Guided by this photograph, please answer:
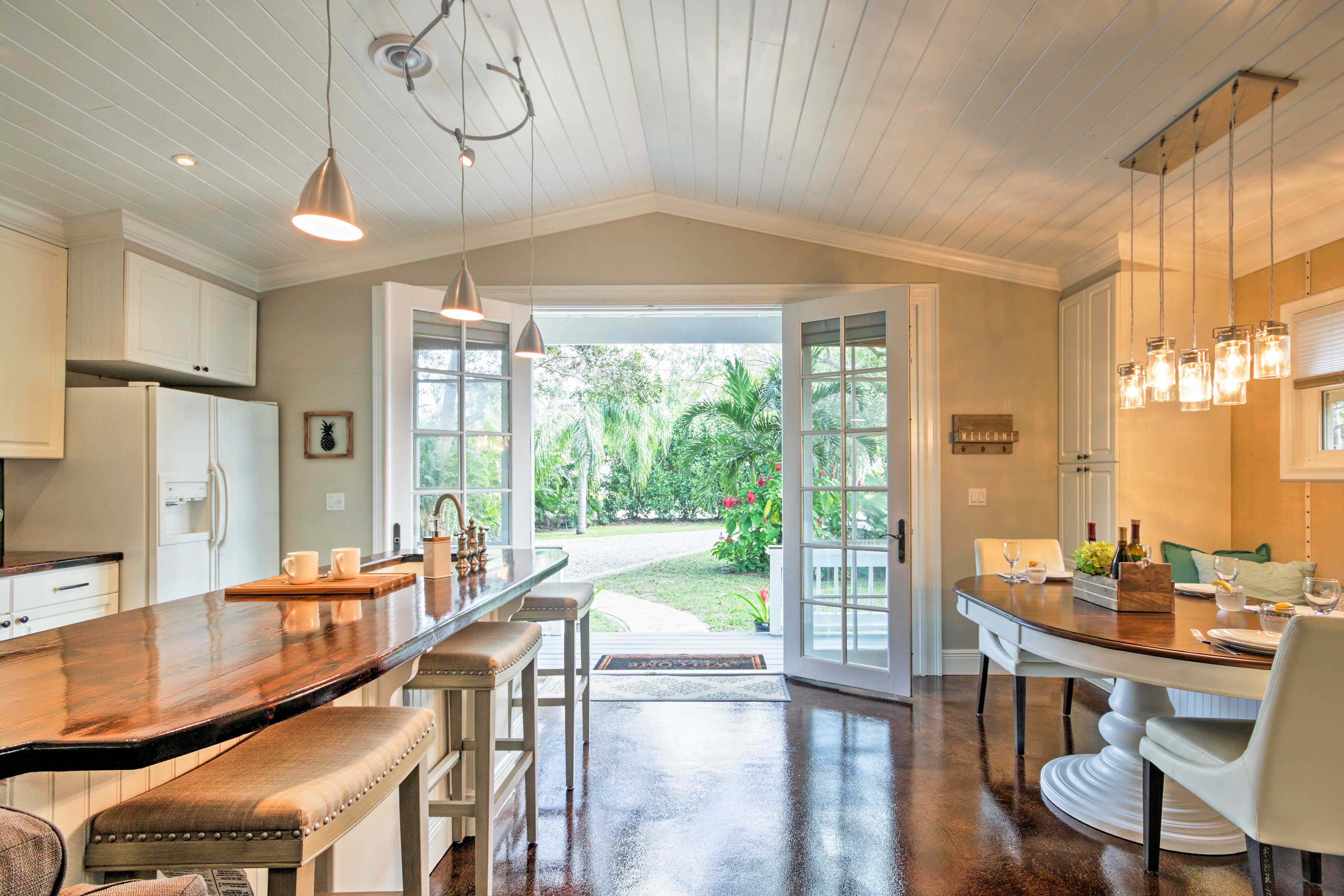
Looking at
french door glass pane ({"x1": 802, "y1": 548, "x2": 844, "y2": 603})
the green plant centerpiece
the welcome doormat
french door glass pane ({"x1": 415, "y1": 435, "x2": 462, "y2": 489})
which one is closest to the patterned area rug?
the welcome doormat

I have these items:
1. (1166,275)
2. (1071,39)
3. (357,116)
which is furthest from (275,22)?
(1166,275)

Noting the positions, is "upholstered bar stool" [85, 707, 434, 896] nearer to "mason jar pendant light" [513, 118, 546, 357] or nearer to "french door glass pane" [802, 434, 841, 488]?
"mason jar pendant light" [513, 118, 546, 357]

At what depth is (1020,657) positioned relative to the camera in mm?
2803

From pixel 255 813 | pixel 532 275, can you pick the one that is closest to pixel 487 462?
pixel 532 275

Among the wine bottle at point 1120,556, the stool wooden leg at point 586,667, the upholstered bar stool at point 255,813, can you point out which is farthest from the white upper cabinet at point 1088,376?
the upholstered bar stool at point 255,813

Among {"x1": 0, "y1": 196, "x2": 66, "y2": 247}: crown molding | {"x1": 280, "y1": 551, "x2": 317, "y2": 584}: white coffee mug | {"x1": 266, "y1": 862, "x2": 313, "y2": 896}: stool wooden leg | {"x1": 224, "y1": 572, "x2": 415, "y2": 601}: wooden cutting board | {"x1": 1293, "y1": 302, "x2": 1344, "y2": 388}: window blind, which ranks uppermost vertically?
{"x1": 0, "y1": 196, "x2": 66, "y2": 247}: crown molding

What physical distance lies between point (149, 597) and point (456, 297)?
2.01m

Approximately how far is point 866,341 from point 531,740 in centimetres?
263

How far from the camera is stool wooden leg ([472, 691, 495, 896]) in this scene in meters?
1.67

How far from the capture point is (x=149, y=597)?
297 cm

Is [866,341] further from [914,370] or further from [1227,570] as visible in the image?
[1227,570]

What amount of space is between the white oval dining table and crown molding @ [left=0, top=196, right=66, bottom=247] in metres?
4.17

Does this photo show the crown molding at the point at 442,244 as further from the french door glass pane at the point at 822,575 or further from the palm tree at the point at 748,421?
the palm tree at the point at 748,421

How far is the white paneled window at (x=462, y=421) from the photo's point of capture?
3.61 meters
